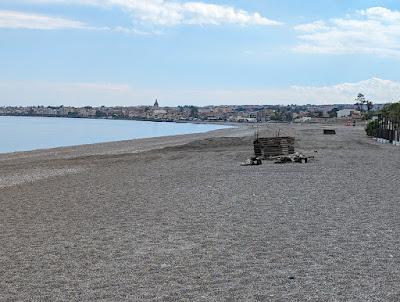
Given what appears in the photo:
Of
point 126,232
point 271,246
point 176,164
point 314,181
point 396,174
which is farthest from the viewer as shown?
point 176,164

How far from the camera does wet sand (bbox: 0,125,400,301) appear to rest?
612 centimetres

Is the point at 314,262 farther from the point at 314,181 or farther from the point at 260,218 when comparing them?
the point at 314,181

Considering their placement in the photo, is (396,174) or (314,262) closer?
(314,262)

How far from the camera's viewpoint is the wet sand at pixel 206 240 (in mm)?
6125

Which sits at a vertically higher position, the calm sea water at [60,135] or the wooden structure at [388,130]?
the wooden structure at [388,130]

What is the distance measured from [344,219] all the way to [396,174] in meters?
8.27

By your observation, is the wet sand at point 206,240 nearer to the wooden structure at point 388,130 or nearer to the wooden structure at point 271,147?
the wooden structure at point 271,147

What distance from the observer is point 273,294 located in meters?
5.81

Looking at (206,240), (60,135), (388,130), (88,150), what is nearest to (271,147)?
(206,240)

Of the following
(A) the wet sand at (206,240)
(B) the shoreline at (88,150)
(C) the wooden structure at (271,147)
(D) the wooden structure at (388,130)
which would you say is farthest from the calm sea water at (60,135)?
(A) the wet sand at (206,240)

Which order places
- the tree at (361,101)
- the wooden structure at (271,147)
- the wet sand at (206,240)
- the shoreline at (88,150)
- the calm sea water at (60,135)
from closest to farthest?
the wet sand at (206,240) → the wooden structure at (271,147) → the shoreline at (88,150) → the calm sea water at (60,135) → the tree at (361,101)

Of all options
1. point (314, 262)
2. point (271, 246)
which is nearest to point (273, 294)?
point (314, 262)

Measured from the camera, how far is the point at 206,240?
8.54 m

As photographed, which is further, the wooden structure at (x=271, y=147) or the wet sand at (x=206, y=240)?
the wooden structure at (x=271, y=147)
